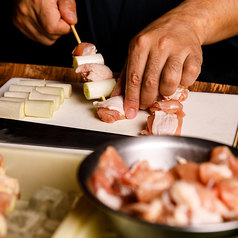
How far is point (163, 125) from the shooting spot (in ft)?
5.85

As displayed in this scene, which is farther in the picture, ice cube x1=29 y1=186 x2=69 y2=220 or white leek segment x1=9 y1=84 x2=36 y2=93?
white leek segment x1=9 y1=84 x2=36 y2=93

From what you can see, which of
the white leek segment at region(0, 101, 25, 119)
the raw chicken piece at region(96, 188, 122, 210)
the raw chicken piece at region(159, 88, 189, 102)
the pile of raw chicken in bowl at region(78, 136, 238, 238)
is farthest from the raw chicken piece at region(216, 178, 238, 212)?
the white leek segment at region(0, 101, 25, 119)

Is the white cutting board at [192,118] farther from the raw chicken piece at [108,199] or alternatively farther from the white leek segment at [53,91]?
the raw chicken piece at [108,199]

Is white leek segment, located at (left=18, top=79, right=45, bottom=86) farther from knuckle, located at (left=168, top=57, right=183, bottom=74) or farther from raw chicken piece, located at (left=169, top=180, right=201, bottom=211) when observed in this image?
raw chicken piece, located at (left=169, top=180, right=201, bottom=211)

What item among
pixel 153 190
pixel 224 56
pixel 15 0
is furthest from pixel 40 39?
pixel 153 190

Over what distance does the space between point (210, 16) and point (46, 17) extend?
1.05m

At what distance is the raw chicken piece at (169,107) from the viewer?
76.7 inches

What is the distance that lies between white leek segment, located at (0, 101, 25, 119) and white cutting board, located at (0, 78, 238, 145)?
6 cm

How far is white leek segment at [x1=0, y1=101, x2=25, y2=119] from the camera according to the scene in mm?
1972

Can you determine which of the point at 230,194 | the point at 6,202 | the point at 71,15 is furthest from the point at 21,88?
the point at 230,194

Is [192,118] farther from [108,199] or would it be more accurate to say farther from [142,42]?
[108,199]

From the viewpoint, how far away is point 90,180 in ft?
2.89

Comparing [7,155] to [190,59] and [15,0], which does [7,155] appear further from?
[15,0]

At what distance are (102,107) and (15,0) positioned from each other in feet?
4.27
